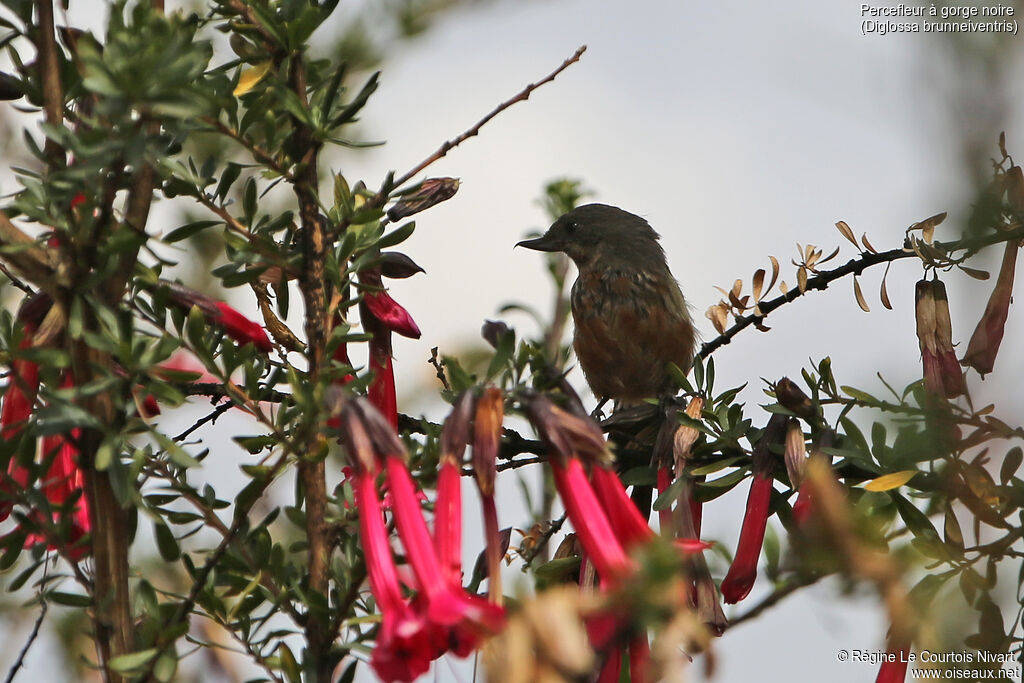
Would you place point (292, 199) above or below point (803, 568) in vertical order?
above

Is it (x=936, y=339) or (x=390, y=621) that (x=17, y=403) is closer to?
(x=390, y=621)

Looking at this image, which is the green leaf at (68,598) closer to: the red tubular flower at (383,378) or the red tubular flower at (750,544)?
the red tubular flower at (383,378)

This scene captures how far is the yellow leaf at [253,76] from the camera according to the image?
182 cm

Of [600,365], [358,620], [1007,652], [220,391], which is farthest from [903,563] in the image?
[600,365]

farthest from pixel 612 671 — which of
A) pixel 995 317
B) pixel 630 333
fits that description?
pixel 630 333

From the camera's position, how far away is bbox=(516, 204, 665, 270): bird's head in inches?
194

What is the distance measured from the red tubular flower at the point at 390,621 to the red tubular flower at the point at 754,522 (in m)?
0.68

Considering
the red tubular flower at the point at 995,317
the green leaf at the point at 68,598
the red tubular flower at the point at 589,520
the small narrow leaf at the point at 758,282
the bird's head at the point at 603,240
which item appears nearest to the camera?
the red tubular flower at the point at 589,520

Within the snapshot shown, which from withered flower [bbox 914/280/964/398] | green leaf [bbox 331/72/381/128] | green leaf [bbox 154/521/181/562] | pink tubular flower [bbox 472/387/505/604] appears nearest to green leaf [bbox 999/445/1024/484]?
withered flower [bbox 914/280/964/398]

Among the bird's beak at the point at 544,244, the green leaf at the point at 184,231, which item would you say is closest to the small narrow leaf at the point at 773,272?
the green leaf at the point at 184,231

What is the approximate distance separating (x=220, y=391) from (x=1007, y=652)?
1.37m

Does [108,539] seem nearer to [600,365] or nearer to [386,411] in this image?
[386,411]

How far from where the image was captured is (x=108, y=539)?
1.54m

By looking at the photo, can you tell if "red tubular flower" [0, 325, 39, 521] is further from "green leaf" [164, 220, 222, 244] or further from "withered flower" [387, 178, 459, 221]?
"withered flower" [387, 178, 459, 221]
